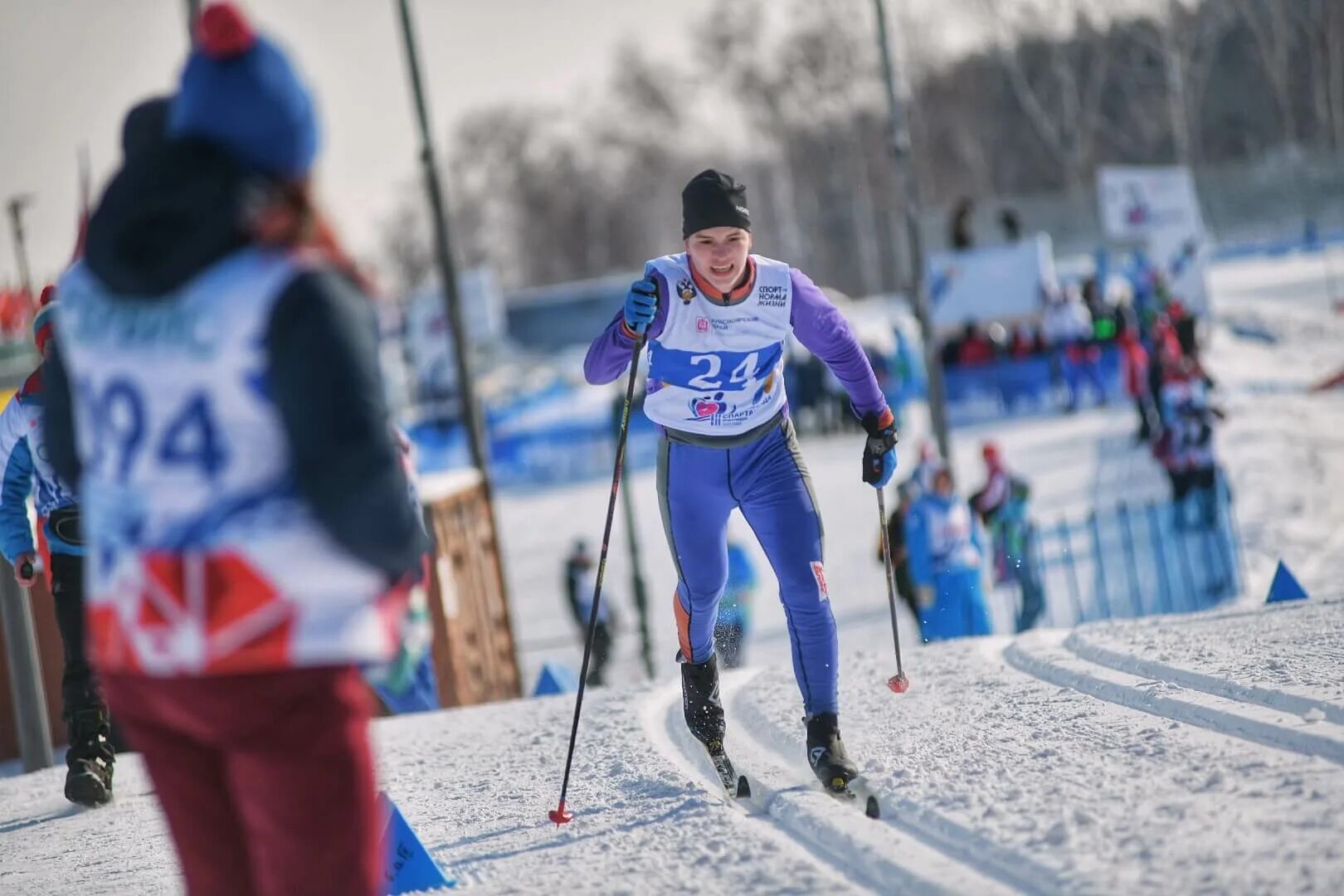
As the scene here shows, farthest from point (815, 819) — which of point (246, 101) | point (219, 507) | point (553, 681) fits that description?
point (553, 681)

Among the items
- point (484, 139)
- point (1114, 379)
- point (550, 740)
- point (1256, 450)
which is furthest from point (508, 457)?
point (484, 139)

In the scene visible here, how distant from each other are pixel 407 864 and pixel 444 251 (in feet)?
37.8

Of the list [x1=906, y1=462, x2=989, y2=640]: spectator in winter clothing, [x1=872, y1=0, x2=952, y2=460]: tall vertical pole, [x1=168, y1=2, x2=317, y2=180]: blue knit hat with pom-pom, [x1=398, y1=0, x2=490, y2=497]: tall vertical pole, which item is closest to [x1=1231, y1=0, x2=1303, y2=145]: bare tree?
[x1=872, y1=0, x2=952, y2=460]: tall vertical pole

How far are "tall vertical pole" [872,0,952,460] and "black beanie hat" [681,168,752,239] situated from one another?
11.3 m

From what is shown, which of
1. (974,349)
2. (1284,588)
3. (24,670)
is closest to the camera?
(24,670)

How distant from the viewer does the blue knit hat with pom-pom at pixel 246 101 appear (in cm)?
244

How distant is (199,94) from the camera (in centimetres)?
247

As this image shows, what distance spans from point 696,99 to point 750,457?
188 ft

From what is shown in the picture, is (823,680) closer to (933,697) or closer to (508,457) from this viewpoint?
(933,697)

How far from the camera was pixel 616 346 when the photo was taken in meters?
4.93

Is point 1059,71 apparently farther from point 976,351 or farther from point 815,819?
point 815,819

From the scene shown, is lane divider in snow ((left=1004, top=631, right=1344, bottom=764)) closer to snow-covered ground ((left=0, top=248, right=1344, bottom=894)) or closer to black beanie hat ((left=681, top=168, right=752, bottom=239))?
snow-covered ground ((left=0, top=248, right=1344, bottom=894))

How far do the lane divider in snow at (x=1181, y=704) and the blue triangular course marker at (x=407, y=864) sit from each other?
7.44 ft

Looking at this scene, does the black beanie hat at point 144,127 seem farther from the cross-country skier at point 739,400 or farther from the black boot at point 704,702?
the black boot at point 704,702
